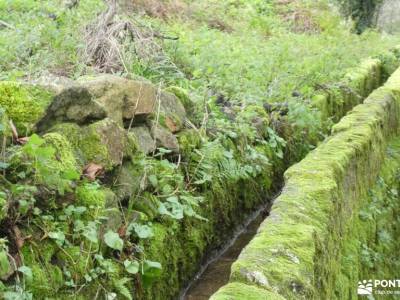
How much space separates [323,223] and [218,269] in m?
1.88

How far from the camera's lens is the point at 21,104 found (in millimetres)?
3748

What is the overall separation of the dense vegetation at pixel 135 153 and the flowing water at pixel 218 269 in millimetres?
471

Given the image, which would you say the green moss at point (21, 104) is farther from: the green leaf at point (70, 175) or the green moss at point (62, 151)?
the green leaf at point (70, 175)

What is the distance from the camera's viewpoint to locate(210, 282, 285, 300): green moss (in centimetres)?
261

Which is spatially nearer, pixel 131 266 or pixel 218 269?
pixel 131 266

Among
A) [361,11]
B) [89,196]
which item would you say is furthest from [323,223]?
[361,11]

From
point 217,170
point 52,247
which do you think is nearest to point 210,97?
point 217,170

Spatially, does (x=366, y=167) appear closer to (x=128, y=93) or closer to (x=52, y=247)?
(x=128, y=93)

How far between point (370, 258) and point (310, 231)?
6.50ft

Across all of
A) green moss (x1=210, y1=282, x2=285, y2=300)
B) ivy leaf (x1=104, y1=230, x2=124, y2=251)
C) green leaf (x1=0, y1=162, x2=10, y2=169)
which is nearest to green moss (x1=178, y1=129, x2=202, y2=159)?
ivy leaf (x1=104, y1=230, x2=124, y2=251)

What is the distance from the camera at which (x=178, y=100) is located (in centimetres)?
586

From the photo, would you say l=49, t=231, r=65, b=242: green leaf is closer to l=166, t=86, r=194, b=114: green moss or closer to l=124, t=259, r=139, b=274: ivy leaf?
l=124, t=259, r=139, b=274: ivy leaf

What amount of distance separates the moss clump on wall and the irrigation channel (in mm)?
1233

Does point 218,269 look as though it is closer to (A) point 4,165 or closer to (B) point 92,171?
(B) point 92,171
